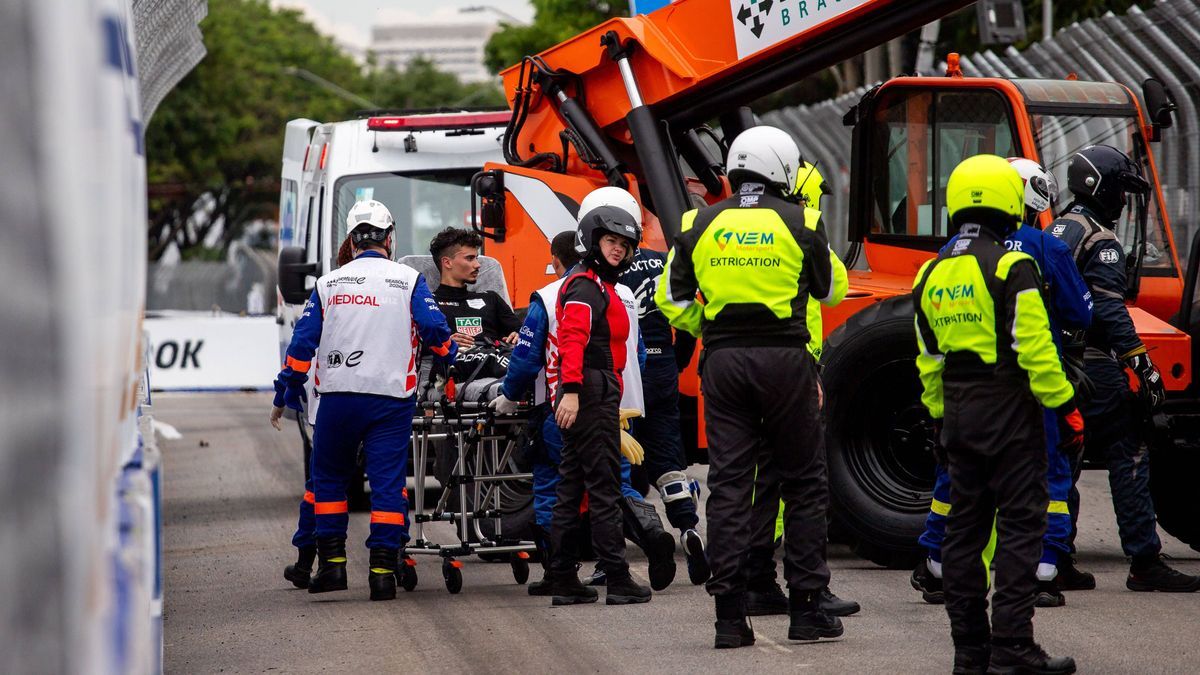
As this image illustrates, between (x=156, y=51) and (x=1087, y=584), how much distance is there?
6.51 meters

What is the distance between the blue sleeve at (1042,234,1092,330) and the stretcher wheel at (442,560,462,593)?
2964 millimetres

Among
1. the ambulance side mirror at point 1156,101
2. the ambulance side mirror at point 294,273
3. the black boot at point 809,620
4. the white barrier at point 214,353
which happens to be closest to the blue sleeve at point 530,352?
the black boot at point 809,620

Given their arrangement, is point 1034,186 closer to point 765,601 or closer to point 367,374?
point 765,601

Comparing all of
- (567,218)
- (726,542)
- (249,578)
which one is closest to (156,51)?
(567,218)

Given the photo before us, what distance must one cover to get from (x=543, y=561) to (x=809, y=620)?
6.14ft

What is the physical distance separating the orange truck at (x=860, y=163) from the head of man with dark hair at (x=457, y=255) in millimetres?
1340

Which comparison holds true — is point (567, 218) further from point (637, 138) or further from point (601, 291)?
point (601, 291)

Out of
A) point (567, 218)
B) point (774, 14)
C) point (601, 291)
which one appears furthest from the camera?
point (567, 218)

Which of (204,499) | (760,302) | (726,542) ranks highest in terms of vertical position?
(760,302)

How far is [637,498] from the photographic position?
8.18 meters

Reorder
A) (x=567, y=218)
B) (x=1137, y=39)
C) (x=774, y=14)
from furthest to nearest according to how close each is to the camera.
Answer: (x=1137, y=39)
(x=567, y=218)
(x=774, y=14)

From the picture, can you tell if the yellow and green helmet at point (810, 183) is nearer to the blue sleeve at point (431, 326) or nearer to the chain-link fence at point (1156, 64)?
the blue sleeve at point (431, 326)

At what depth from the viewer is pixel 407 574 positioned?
8.22 metres

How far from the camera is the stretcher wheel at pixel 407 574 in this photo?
8219 millimetres
